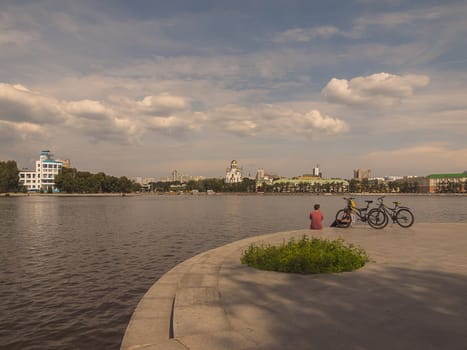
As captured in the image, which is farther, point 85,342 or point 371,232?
point 371,232

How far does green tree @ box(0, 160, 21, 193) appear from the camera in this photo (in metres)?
169

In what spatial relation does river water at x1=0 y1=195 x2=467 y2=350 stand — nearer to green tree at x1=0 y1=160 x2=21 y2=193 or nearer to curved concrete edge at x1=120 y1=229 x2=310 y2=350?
curved concrete edge at x1=120 y1=229 x2=310 y2=350

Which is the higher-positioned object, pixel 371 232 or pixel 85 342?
pixel 371 232

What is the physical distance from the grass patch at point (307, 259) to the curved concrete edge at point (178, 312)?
138 cm

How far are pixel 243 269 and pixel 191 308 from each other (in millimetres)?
3659

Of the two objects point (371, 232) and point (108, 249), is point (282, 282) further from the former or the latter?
point (108, 249)

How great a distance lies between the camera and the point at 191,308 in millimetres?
7008

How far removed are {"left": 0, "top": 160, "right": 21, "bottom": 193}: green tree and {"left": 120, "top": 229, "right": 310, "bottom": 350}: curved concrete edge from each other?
620ft

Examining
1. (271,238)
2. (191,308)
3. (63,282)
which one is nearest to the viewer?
(191,308)

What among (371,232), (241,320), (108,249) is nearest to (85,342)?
(241,320)

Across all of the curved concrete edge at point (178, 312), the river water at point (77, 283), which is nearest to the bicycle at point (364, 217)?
the river water at point (77, 283)

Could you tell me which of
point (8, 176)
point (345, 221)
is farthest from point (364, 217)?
point (8, 176)

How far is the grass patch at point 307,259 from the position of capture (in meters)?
9.73

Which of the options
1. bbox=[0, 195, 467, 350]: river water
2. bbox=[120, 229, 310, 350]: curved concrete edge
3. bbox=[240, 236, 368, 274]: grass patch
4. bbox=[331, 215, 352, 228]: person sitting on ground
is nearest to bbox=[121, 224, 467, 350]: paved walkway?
bbox=[120, 229, 310, 350]: curved concrete edge
